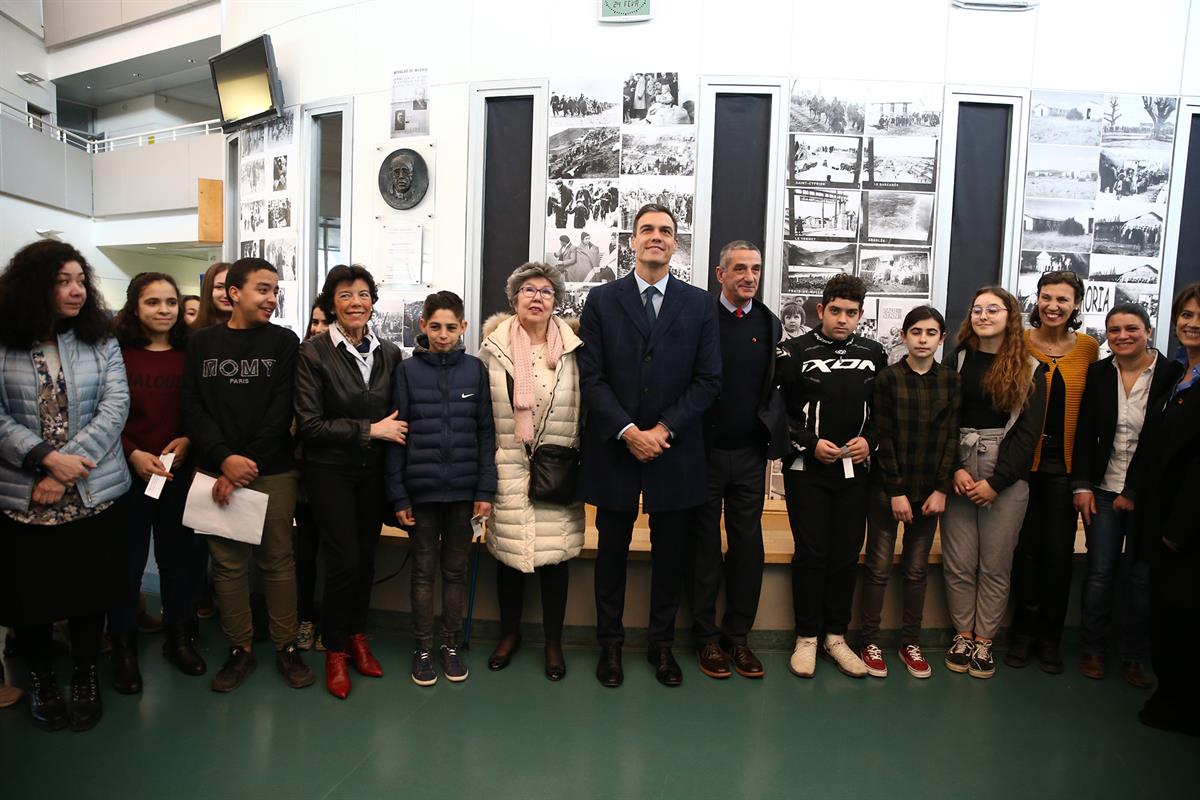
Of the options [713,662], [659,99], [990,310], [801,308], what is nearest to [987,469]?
[990,310]

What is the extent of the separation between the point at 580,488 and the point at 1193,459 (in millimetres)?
2372

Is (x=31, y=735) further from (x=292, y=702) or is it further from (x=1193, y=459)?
(x=1193, y=459)

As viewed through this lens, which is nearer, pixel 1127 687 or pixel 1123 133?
pixel 1127 687

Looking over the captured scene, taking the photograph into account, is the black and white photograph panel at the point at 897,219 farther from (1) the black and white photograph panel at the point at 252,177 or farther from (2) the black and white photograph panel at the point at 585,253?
(1) the black and white photograph panel at the point at 252,177

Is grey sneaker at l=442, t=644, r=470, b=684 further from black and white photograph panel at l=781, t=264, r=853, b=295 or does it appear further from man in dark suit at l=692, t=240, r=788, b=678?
black and white photograph panel at l=781, t=264, r=853, b=295

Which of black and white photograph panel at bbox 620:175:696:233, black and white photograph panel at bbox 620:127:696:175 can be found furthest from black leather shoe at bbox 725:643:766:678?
black and white photograph panel at bbox 620:127:696:175

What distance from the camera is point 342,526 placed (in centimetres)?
268

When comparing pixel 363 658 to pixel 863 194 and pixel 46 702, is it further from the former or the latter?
pixel 863 194

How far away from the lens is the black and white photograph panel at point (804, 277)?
4184mm

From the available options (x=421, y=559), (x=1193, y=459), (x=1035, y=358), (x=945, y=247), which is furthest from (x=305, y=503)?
(x=945, y=247)

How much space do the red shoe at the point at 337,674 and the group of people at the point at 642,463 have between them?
13 mm

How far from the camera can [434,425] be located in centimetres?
269

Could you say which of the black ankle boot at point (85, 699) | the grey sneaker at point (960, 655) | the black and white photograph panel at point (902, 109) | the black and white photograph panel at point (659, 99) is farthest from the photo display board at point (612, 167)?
the black ankle boot at point (85, 699)

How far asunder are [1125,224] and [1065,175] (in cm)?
51
